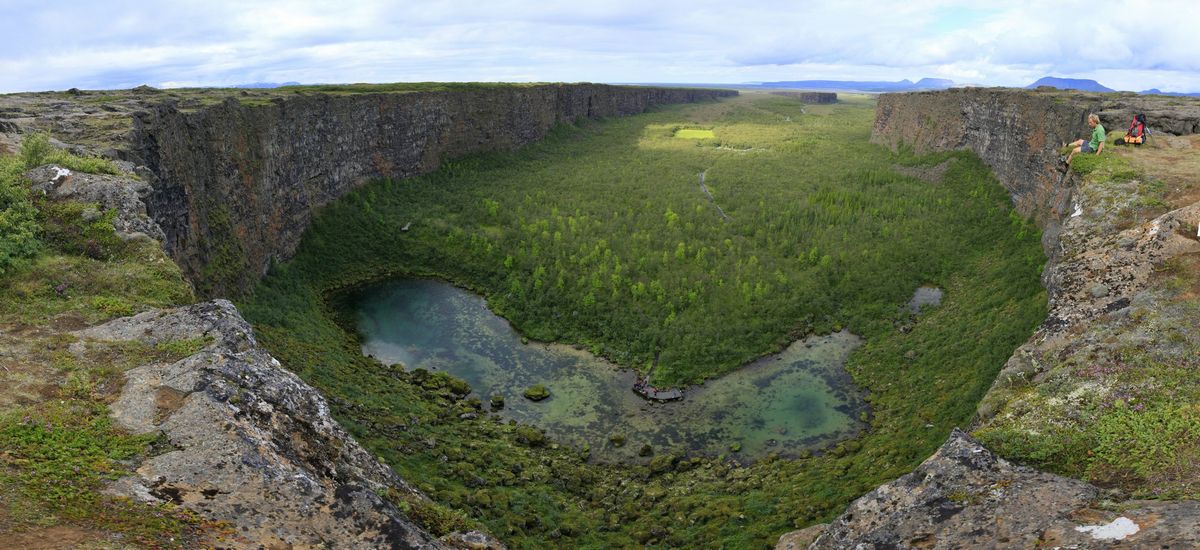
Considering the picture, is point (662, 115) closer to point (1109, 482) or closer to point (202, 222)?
point (202, 222)

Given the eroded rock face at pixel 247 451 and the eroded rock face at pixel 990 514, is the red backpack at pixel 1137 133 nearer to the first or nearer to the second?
the eroded rock face at pixel 990 514

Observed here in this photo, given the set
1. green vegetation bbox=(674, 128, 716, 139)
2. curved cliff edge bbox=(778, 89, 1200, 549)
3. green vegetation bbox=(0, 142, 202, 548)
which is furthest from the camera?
green vegetation bbox=(674, 128, 716, 139)

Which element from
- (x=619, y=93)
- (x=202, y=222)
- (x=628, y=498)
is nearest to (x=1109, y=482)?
(x=628, y=498)

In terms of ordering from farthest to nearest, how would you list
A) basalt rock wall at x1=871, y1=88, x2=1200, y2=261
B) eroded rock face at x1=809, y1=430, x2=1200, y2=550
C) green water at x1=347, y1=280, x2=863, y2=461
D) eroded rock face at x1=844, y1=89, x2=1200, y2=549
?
basalt rock wall at x1=871, y1=88, x2=1200, y2=261, green water at x1=347, y1=280, x2=863, y2=461, eroded rock face at x1=844, y1=89, x2=1200, y2=549, eroded rock face at x1=809, y1=430, x2=1200, y2=550

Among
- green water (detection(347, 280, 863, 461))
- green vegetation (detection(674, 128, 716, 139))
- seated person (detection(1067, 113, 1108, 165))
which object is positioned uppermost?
green vegetation (detection(674, 128, 716, 139))

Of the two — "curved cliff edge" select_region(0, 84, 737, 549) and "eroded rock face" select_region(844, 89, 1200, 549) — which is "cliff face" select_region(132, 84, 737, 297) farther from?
"eroded rock face" select_region(844, 89, 1200, 549)

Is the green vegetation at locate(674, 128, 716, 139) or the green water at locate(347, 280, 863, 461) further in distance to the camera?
the green vegetation at locate(674, 128, 716, 139)

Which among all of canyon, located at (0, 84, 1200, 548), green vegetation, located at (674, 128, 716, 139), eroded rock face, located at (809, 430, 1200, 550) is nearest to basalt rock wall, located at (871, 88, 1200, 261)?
canyon, located at (0, 84, 1200, 548)
